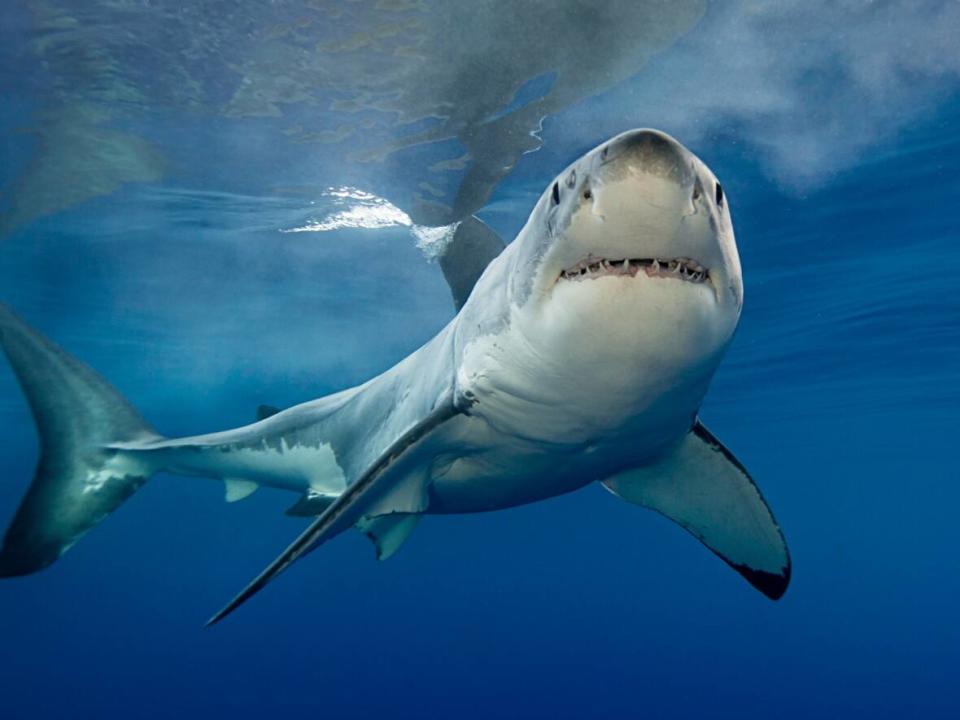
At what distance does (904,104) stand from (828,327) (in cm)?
1108

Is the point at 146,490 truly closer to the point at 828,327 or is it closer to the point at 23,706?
the point at 23,706

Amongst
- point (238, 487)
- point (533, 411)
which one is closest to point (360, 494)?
point (533, 411)

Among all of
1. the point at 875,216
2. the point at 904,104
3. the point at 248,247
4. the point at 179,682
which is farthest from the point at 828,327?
the point at 179,682

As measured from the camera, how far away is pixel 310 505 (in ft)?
19.1

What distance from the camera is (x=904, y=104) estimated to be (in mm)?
9680

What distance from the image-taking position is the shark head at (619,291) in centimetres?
214

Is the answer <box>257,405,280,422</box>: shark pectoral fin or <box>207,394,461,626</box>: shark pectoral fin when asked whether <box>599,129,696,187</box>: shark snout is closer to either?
<box>207,394,461,626</box>: shark pectoral fin

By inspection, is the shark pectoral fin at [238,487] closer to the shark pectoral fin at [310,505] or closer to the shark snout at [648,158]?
the shark pectoral fin at [310,505]

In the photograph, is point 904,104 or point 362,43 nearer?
point 362,43

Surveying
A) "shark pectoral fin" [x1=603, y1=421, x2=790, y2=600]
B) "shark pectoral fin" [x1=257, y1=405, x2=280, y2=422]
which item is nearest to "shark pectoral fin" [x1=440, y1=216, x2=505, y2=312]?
"shark pectoral fin" [x1=257, y1=405, x2=280, y2=422]

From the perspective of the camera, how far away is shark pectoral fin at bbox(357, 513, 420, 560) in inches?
218

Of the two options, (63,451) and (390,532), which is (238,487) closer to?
(63,451)

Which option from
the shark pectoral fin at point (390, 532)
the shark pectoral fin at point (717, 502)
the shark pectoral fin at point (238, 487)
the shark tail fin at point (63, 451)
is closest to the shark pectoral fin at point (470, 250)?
the shark pectoral fin at point (238, 487)

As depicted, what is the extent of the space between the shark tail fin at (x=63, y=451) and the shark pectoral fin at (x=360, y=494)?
343 cm
